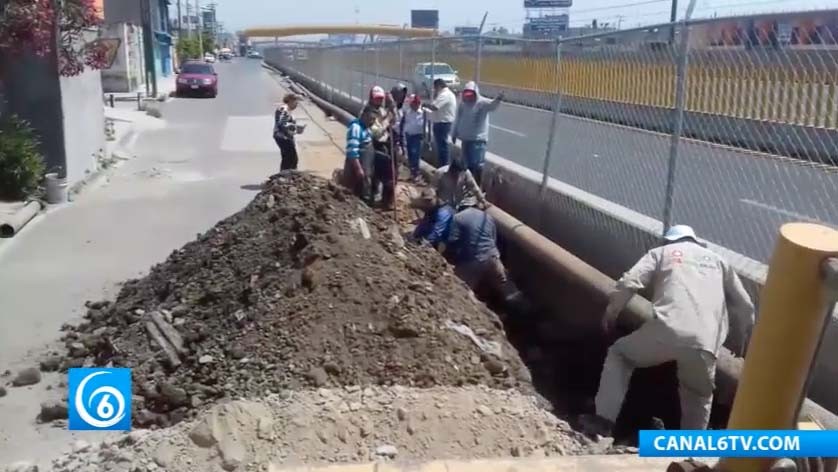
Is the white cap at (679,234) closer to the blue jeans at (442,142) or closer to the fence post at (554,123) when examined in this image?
the fence post at (554,123)

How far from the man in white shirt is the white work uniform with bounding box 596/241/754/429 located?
8.41 m

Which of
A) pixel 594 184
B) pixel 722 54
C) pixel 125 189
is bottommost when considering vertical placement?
pixel 125 189

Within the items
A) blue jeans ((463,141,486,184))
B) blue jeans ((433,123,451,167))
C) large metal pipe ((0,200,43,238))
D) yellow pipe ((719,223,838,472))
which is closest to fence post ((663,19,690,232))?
yellow pipe ((719,223,838,472))

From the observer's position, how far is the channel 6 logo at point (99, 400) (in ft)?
18.1

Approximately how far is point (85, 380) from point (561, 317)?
155 inches

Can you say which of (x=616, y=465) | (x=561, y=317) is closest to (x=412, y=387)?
(x=616, y=465)

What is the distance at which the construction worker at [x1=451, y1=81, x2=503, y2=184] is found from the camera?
11742mm

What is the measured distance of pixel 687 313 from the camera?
5.09m

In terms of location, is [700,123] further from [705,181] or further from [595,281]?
[595,281]

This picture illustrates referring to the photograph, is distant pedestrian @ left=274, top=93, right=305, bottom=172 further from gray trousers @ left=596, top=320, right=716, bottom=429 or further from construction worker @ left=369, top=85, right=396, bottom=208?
gray trousers @ left=596, top=320, right=716, bottom=429

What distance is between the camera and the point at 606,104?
25.8 feet

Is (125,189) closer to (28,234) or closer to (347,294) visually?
(28,234)

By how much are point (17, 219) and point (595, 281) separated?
7.48m

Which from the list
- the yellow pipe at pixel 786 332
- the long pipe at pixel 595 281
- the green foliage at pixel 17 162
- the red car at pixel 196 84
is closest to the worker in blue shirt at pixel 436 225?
the long pipe at pixel 595 281
